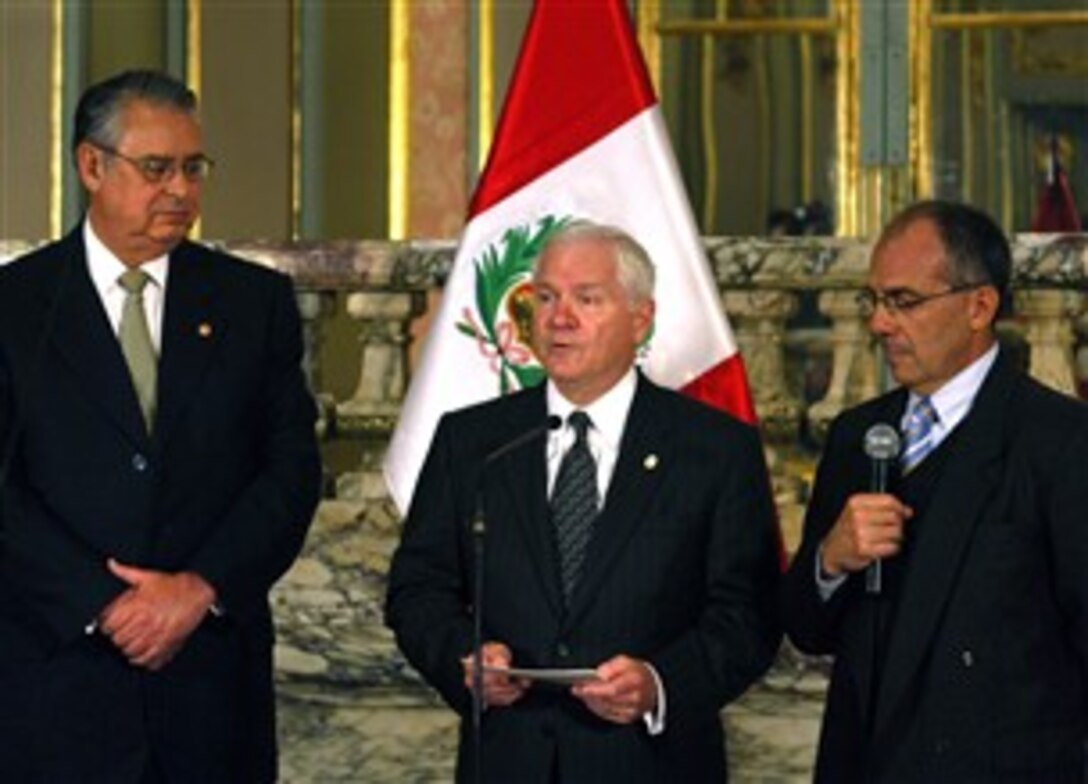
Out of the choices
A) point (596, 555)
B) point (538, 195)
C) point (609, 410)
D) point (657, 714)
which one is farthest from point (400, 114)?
point (657, 714)

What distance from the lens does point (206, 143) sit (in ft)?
33.7

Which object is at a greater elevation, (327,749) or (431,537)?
(431,537)

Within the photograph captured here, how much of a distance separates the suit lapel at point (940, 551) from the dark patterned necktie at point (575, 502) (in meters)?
0.52

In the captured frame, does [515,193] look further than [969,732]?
Yes

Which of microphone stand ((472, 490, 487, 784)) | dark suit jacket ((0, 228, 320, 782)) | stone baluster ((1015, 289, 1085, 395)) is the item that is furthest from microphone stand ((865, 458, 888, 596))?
stone baluster ((1015, 289, 1085, 395))

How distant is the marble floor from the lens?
6.54 m

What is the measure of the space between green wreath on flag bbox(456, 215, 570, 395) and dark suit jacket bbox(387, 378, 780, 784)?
121 centimetres

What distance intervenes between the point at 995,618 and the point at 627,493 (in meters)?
0.62

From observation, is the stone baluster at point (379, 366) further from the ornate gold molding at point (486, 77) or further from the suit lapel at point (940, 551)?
the ornate gold molding at point (486, 77)

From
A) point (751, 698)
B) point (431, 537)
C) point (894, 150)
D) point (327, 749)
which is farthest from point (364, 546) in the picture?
point (894, 150)

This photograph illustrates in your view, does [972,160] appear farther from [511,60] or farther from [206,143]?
[206,143]

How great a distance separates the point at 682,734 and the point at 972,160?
515 centimetres

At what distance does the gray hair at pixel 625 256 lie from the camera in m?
4.97

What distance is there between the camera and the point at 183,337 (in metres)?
5.27
